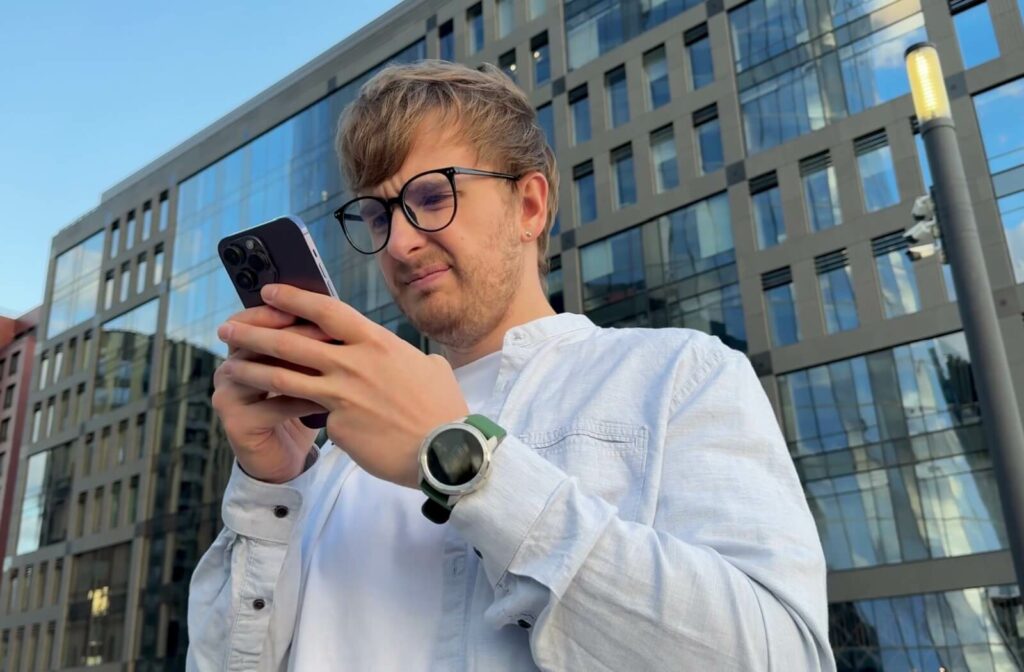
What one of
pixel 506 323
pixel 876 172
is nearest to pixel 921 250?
pixel 506 323

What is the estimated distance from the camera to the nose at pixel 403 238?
1.85 m

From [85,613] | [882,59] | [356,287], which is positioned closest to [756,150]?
[882,59]

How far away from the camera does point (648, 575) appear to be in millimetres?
1172

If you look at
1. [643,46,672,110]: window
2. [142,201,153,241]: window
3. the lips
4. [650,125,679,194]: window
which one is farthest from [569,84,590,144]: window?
the lips

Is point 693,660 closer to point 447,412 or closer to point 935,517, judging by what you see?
point 447,412

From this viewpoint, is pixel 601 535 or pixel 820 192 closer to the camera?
pixel 601 535

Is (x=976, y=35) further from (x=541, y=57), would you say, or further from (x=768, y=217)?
(x=541, y=57)

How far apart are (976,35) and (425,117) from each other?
23054 millimetres

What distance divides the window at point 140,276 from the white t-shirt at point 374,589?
44.1 m

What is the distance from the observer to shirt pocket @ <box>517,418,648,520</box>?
1.46m

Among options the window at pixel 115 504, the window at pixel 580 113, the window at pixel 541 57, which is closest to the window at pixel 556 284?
the window at pixel 580 113

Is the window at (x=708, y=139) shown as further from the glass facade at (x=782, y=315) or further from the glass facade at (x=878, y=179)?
the glass facade at (x=782, y=315)

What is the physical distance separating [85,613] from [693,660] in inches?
1787

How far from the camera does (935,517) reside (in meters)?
19.1
